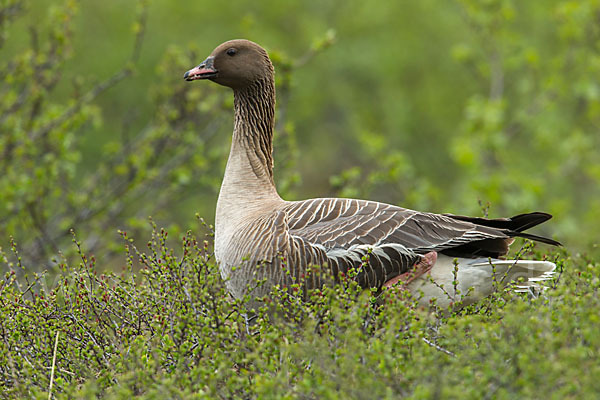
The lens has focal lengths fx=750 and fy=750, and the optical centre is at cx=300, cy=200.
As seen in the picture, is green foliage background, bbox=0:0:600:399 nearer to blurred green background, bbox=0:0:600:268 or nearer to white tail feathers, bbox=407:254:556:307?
blurred green background, bbox=0:0:600:268

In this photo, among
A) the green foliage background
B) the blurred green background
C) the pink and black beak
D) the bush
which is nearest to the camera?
the bush

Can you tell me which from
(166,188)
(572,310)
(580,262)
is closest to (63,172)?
(166,188)

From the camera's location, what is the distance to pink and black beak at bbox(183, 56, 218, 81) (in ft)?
23.8

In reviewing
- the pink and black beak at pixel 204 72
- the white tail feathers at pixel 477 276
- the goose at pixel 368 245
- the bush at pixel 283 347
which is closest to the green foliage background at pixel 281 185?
the bush at pixel 283 347

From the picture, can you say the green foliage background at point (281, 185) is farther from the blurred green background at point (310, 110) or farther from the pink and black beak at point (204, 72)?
the pink and black beak at point (204, 72)

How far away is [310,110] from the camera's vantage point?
92.9 ft

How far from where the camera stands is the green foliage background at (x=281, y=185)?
13.2 feet

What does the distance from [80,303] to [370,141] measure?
9.73m

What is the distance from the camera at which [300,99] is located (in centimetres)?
2795

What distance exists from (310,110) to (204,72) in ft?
69.5

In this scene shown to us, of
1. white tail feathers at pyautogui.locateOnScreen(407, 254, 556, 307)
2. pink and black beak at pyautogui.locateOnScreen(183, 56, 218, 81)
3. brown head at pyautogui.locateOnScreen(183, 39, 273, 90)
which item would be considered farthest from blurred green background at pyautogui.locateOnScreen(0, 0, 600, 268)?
pink and black beak at pyautogui.locateOnScreen(183, 56, 218, 81)

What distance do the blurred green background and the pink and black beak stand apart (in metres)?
2.48

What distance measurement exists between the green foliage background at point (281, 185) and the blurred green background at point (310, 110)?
0.06m

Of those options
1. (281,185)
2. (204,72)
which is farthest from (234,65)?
(281,185)
